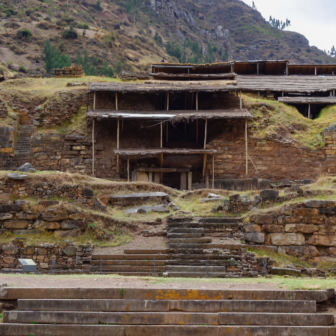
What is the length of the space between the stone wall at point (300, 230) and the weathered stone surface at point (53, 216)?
6899 millimetres

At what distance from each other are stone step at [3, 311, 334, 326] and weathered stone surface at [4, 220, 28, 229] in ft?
29.4

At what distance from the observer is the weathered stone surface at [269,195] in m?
17.6

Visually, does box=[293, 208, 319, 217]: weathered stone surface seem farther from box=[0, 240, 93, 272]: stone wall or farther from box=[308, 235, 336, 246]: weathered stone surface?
box=[0, 240, 93, 272]: stone wall

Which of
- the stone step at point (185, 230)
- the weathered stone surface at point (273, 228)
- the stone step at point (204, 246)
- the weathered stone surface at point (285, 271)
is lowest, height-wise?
the weathered stone surface at point (285, 271)

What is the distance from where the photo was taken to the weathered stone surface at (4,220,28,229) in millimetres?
16256

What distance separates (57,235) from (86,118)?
577 inches

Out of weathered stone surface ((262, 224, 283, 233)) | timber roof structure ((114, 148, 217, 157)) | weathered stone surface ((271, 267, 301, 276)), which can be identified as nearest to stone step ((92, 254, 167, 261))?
weathered stone surface ((271, 267, 301, 276))

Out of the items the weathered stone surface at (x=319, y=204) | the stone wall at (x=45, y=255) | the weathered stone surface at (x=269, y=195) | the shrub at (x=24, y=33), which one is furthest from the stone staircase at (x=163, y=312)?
the shrub at (x=24, y=33)

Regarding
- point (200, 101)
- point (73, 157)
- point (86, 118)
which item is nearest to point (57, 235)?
point (73, 157)

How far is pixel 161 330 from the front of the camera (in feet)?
24.3

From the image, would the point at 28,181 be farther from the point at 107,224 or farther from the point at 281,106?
the point at 281,106

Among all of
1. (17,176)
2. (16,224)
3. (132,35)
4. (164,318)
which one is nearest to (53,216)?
(16,224)

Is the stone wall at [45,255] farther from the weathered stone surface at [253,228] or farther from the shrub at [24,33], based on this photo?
the shrub at [24,33]

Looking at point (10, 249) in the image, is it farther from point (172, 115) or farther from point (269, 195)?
point (172, 115)
